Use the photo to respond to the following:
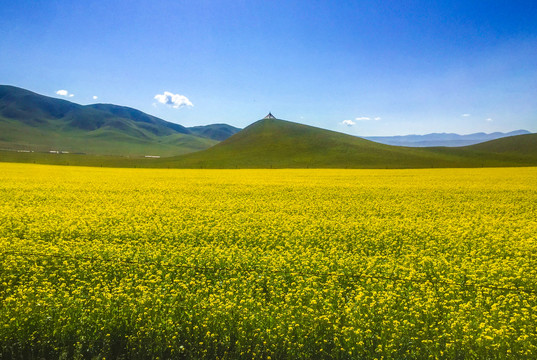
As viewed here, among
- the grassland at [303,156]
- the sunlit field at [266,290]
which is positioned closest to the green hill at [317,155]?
the grassland at [303,156]

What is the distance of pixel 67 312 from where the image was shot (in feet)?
22.3

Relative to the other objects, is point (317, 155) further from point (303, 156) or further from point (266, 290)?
point (266, 290)

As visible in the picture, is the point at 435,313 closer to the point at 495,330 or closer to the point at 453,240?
the point at 495,330

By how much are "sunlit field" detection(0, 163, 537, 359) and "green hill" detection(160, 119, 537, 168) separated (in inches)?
3280

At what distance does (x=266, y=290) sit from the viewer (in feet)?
27.1

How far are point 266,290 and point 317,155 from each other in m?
108

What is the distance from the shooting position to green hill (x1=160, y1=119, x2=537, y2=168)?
101 m

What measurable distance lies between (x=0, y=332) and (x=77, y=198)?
61.0 feet

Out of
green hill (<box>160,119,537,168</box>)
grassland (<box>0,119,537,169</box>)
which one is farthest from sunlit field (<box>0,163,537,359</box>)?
green hill (<box>160,119,537,168</box>)

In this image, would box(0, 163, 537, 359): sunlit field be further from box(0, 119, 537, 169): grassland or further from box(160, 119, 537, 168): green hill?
box(160, 119, 537, 168): green hill

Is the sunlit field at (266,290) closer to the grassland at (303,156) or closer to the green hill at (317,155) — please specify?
the grassland at (303,156)

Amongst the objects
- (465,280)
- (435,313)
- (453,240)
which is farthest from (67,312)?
(453,240)

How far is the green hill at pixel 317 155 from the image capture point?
100750 millimetres

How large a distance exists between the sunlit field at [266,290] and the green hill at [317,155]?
273 ft
